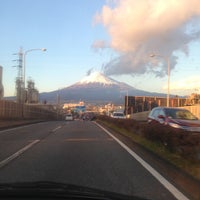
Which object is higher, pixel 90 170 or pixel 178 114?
pixel 178 114

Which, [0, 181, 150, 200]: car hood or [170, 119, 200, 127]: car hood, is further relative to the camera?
[170, 119, 200, 127]: car hood

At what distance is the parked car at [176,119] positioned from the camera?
21359mm

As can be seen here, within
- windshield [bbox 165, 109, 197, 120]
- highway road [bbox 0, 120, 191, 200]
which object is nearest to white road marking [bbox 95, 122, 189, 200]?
highway road [bbox 0, 120, 191, 200]

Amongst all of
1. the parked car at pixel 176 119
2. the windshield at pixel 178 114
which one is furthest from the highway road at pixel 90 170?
the windshield at pixel 178 114

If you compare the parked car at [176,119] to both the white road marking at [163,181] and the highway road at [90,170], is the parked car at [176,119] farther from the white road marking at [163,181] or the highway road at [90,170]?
the white road marking at [163,181]

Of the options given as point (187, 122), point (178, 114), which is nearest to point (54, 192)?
point (187, 122)

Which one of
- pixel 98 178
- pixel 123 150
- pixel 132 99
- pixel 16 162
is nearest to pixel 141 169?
pixel 98 178

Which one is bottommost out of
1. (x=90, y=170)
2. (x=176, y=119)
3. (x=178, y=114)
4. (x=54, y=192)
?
(x=90, y=170)

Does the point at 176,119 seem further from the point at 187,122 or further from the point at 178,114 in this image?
the point at 178,114

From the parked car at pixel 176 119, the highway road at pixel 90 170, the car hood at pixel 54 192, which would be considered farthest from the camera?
the parked car at pixel 176 119

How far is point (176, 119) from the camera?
74.1 feet

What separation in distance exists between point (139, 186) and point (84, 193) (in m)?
4.01

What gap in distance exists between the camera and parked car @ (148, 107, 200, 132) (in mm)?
21359

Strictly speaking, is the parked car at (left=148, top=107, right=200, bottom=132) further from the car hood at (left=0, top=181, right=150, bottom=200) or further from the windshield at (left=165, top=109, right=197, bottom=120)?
the car hood at (left=0, top=181, right=150, bottom=200)
